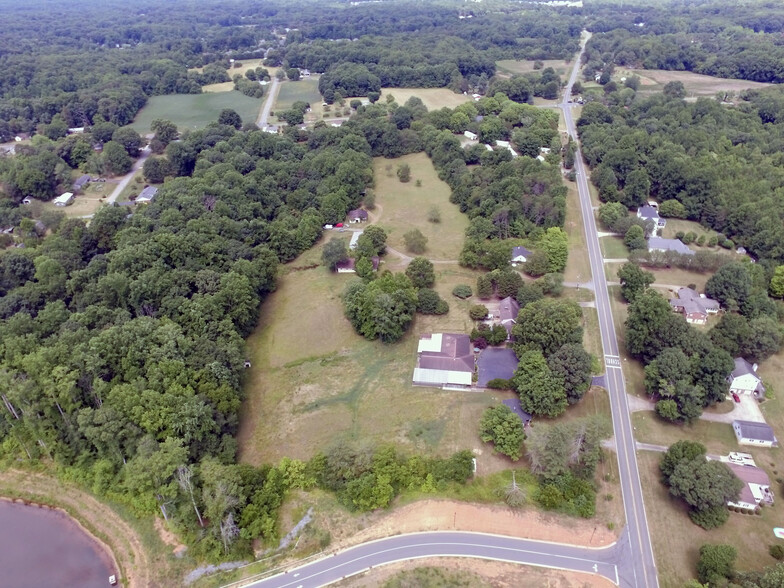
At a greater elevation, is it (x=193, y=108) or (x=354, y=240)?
(x=193, y=108)

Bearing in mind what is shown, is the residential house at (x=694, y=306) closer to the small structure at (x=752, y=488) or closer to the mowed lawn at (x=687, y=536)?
the small structure at (x=752, y=488)

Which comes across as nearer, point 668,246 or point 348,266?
point 348,266

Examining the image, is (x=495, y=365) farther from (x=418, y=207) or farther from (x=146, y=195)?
(x=146, y=195)

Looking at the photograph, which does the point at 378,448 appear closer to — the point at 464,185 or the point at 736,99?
the point at 464,185

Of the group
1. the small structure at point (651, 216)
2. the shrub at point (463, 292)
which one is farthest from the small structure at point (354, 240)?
the small structure at point (651, 216)

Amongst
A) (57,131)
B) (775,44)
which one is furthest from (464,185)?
(775,44)

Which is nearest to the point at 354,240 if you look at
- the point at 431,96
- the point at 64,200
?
the point at 64,200

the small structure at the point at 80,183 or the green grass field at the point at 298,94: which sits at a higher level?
the green grass field at the point at 298,94
